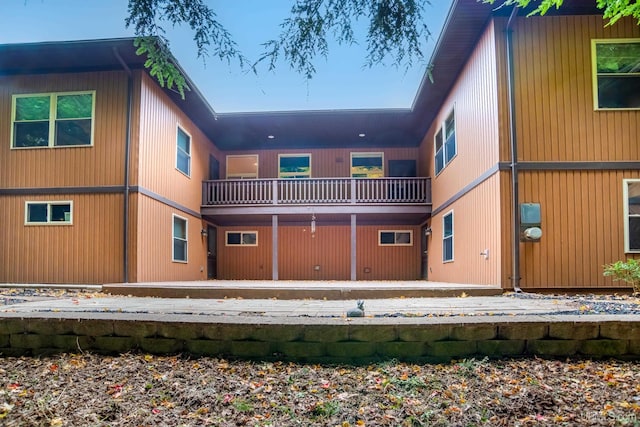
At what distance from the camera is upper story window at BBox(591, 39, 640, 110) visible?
689cm

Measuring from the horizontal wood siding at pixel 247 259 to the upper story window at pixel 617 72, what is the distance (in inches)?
406

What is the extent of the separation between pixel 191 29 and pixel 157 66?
529 mm

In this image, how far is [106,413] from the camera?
246 cm

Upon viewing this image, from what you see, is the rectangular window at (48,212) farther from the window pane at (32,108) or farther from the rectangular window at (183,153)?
the rectangular window at (183,153)

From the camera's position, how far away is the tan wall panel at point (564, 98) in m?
6.77

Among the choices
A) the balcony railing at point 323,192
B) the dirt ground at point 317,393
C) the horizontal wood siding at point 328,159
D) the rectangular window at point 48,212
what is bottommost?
the dirt ground at point 317,393

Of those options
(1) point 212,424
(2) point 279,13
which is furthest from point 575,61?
(1) point 212,424

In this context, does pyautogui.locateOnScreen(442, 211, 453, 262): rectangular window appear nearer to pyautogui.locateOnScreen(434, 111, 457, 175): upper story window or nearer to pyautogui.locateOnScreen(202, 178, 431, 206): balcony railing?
pyautogui.locateOnScreen(434, 111, 457, 175): upper story window

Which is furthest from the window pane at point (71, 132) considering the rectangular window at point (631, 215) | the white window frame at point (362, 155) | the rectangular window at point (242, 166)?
the rectangular window at point (631, 215)

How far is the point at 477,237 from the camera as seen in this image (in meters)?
7.89

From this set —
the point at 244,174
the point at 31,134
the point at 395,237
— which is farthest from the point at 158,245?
the point at 395,237

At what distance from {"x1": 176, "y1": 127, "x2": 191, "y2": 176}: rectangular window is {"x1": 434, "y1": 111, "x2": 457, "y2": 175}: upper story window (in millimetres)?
7284

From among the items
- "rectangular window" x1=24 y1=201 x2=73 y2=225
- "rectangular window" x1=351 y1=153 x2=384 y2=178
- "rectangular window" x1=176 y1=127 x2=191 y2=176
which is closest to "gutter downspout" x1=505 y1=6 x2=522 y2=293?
"rectangular window" x1=351 y1=153 x2=384 y2=178

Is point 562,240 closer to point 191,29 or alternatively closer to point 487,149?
point 487,149
